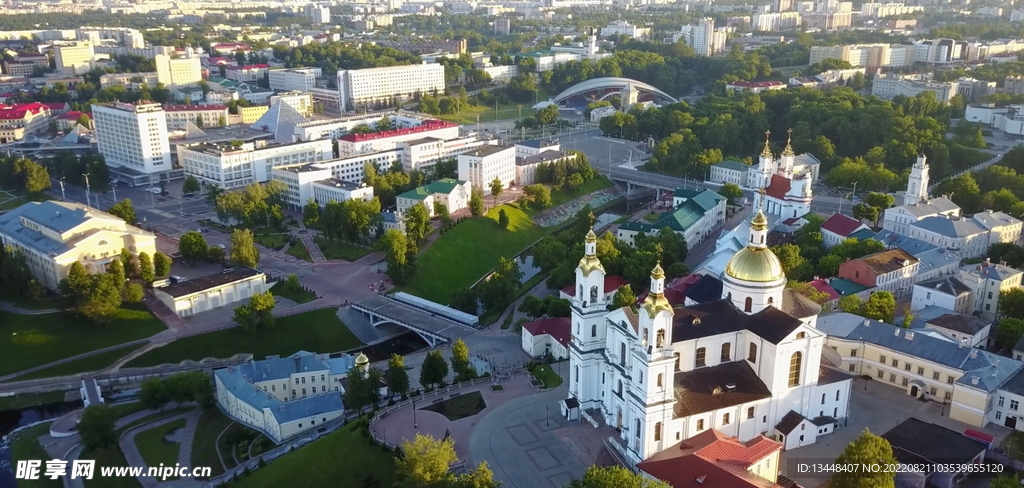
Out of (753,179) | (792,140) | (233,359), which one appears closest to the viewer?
(233,359)

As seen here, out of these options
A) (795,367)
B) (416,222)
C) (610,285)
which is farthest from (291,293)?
(795,367)

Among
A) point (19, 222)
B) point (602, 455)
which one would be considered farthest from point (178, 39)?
point (602, 455)

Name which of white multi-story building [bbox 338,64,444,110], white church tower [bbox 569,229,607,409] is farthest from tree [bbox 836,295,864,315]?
white multi-story building [bbox 338,64,444,110]

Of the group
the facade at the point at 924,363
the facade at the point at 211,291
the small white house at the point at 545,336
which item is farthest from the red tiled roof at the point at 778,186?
the facade at the point at 211,291

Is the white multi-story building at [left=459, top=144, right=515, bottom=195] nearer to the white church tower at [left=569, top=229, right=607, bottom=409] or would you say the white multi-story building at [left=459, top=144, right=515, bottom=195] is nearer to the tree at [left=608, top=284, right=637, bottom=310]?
the tree at [left=608, top=284, right=637, bottom=310]

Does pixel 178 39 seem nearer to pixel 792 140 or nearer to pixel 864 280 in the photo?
pixel 792 140

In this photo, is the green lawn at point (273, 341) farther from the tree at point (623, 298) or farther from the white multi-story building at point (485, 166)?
the white multi-story building at point (485, 166)

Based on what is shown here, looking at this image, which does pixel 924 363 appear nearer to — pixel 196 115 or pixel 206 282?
pixel 206 282
